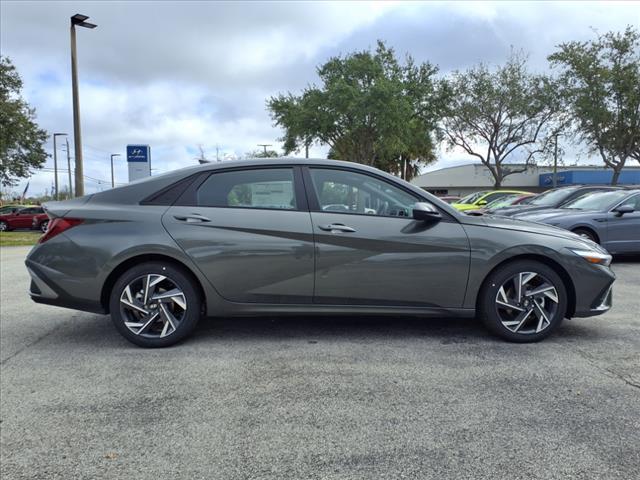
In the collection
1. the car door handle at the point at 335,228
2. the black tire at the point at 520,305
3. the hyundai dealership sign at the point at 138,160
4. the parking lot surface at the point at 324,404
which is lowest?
the parking lot surface at the point at 324,404

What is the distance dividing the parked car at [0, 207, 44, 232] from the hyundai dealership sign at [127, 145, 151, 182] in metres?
17.1

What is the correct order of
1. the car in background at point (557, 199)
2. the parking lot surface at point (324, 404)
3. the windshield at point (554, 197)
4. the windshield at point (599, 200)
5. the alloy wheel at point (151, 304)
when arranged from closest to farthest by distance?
the parking lot surface at point (324, 404), the alloy wheel at point (151, 304), the windshield at point (599, 200), the car in background at point (557, 199), the windshield at point (554, 197)

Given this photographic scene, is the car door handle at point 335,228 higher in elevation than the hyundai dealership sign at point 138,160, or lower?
lower

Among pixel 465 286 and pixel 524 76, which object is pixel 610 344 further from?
pixel 524 76

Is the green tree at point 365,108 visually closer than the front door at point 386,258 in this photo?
No

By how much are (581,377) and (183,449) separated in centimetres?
265

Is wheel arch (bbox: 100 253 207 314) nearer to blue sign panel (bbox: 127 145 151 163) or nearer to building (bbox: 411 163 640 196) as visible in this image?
blue sign panel (bbox: 127 145 151 163)

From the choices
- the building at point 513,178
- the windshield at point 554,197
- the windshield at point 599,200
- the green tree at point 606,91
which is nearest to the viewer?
the windshield at point 599,200

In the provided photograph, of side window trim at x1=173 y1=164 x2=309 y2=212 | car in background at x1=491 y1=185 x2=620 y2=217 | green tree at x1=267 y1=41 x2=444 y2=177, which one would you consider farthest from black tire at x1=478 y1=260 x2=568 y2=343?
green tree at x1=267 y1=41 x2=444 y2=177

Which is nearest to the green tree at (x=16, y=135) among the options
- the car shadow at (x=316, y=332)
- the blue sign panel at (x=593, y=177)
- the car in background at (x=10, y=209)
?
the car in background at (x=10, y=209)

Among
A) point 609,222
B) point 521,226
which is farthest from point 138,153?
point 609,222

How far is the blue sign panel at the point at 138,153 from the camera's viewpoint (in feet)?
39.2

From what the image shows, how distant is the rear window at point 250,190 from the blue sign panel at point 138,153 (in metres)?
8.87

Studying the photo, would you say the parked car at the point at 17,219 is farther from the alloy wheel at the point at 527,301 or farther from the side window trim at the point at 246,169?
the alloy wheel at the point at 527,301
